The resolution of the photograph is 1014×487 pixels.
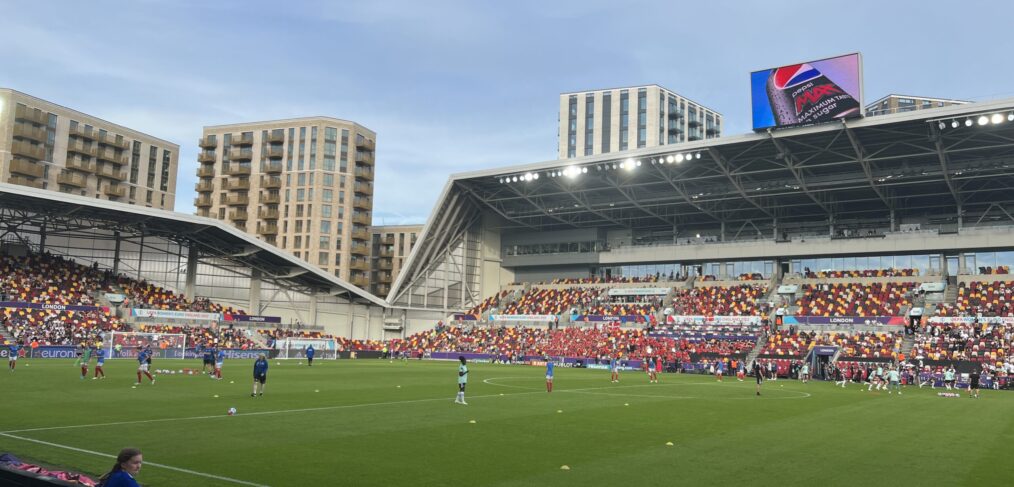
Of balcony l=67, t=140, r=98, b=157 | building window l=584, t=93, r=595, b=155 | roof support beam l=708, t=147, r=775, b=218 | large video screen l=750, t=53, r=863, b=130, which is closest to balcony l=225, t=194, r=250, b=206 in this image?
balcony l=67, t=140, r=98, b=157

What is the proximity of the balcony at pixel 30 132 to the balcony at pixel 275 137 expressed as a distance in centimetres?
2793

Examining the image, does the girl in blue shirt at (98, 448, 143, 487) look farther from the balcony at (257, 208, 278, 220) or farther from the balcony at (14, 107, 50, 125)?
the balcony at (257, 208, 278, 220)

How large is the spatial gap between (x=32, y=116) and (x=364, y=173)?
42714mm

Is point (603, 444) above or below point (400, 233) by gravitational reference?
below

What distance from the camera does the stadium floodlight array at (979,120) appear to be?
46.8 m

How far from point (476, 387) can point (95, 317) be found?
141 feet

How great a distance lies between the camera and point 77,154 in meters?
101

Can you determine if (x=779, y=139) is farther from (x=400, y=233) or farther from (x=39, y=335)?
(x=400, y=233)

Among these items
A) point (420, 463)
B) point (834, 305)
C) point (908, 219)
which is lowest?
point (420, 463)

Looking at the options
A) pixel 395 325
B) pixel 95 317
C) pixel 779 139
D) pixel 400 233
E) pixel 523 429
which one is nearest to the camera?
pixel 523 429

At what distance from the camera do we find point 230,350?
65562 millimetres

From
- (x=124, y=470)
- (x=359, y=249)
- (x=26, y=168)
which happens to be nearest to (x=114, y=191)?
(x=26, y=168)

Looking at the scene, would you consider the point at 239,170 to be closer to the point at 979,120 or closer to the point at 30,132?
the point at 30,132

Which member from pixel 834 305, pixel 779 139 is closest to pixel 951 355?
pixel 834 305
